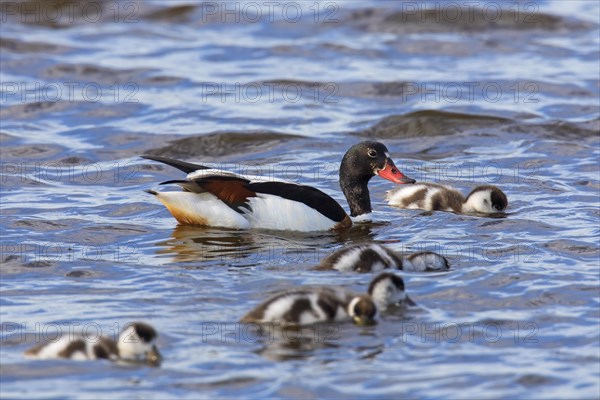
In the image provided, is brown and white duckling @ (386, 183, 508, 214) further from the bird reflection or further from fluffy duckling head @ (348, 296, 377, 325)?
fluffy duckling head @ (348, 296, 377, 325)

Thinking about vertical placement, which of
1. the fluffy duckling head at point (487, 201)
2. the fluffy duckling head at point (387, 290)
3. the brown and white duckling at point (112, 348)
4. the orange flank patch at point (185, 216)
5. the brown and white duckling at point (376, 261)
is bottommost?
the brown and white duckling at point (112, 348)

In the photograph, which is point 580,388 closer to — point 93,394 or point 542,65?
point 93,394

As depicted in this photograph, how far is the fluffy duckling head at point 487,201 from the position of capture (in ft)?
39.0

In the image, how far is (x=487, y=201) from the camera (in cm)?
1189

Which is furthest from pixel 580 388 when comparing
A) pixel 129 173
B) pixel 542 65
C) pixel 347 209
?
pixel 542 65

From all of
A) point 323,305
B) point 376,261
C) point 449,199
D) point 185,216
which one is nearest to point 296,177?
point 449,199

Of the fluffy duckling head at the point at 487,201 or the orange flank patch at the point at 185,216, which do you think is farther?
the fluffy duckling head at the point at 487,201

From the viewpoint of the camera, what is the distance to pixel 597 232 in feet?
35.8

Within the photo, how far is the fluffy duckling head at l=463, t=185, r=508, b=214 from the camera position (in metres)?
11.9

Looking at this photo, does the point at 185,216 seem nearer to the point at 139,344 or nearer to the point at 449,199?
the point at 449,199

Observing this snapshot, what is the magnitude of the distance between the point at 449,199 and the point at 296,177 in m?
2.23

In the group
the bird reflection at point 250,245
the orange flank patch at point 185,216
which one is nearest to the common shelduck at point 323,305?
the bird reflection at point 250,245

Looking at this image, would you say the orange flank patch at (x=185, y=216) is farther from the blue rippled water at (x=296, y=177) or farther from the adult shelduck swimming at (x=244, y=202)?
the blue rippled water at (x=296, y=177)

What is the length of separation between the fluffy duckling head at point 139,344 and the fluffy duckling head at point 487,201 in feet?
16.1
